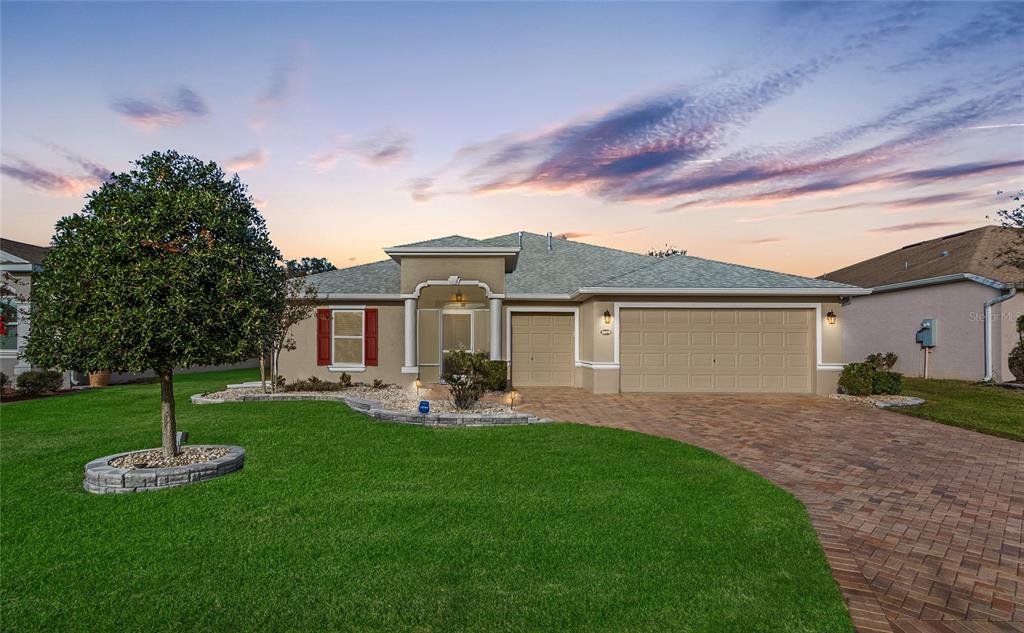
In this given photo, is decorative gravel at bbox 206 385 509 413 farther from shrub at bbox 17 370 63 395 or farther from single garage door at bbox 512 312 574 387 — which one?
shrub at bbox 17 370 63 395

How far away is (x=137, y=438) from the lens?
8.50 meters

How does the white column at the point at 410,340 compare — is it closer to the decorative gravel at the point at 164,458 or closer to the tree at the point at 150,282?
Answer: the decorative gravel at the point at 164,458

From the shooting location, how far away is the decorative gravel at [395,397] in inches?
419

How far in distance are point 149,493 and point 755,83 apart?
15.2 m

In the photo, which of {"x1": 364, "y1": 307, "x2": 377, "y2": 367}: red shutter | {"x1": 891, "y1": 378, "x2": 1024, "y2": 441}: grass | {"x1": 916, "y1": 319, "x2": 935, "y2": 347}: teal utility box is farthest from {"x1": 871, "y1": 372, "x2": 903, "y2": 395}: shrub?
{"x1": 364, "y1": 307, "x2": 377, "y2": 367}: red shutter

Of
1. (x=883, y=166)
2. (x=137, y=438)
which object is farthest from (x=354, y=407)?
(x=883, y=166)

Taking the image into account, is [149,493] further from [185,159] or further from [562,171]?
[562,171]

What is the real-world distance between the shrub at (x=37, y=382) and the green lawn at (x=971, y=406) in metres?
22.5

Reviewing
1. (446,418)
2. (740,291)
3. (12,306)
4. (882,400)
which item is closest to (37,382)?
(12,306)

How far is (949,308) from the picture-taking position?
18.1 m

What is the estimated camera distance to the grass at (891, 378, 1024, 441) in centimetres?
970

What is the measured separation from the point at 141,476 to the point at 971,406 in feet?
54.8

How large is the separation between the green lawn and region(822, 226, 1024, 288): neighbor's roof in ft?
14.1

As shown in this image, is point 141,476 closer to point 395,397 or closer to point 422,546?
point 422,546
